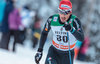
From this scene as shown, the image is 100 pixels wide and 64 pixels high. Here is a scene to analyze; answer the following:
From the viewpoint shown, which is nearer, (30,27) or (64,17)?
(64,17)

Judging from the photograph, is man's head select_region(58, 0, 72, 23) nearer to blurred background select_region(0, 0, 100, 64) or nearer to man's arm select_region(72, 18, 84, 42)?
man's arm select_region(72, 18, 84, 42)

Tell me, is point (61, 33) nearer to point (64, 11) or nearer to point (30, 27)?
point (64, 11)

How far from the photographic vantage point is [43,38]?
459cm

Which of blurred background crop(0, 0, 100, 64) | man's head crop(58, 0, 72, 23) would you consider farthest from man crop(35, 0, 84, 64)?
blurred background crop(0, 0, 100, 64)

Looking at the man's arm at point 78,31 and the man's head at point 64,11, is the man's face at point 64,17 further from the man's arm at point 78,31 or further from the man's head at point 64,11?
the man's arm at point 78,31

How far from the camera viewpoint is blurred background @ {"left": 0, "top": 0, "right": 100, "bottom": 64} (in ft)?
24.8

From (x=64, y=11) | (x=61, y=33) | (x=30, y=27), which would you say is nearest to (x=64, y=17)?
(x=64, y=11)

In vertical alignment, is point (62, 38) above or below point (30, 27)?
above

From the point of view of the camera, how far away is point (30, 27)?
1120 cm

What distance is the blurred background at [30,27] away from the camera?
7.56 metres

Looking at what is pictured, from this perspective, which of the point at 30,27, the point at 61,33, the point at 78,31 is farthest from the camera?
the point at 30,27

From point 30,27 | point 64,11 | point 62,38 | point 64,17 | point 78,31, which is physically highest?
point 64,11

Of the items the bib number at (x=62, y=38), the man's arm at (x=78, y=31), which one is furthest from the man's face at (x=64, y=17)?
the bib number at (x=62, y=38)

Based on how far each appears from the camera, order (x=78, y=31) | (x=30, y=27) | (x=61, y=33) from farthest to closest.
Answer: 1. (x=30, y=27)
2. (x=61, y=33)
3. (x=78, y=31)
